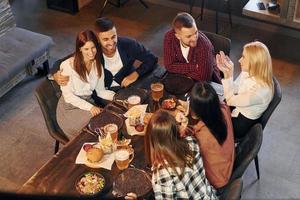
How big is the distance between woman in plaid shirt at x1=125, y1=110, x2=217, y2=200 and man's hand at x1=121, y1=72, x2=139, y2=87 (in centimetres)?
102

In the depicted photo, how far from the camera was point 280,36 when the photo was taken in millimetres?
5324

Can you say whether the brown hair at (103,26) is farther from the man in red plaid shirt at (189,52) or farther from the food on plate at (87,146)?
the food on plate at (87,146)

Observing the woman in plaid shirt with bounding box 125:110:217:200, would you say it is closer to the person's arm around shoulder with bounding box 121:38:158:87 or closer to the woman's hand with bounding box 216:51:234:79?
the woman's hand with bounding box 216:51:234:79

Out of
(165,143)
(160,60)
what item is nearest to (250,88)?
(165,143)

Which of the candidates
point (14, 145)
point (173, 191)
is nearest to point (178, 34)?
point (173, 191)

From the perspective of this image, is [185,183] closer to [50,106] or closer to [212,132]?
[212,132]

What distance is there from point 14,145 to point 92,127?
1398 millimetres

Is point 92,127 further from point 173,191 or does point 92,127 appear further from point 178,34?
point 178,34

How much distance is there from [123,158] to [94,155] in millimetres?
176

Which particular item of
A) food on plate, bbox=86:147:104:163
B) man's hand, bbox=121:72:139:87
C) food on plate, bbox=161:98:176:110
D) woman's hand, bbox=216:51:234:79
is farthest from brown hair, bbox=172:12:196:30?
food on plate, bbox=86:147:104:163

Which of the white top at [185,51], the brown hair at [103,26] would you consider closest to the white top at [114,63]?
the brown hair at [103,26]

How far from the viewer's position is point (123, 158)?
8.84 feet

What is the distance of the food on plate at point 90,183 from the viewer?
8.42ft

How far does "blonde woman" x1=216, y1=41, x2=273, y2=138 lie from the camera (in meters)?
3.07
